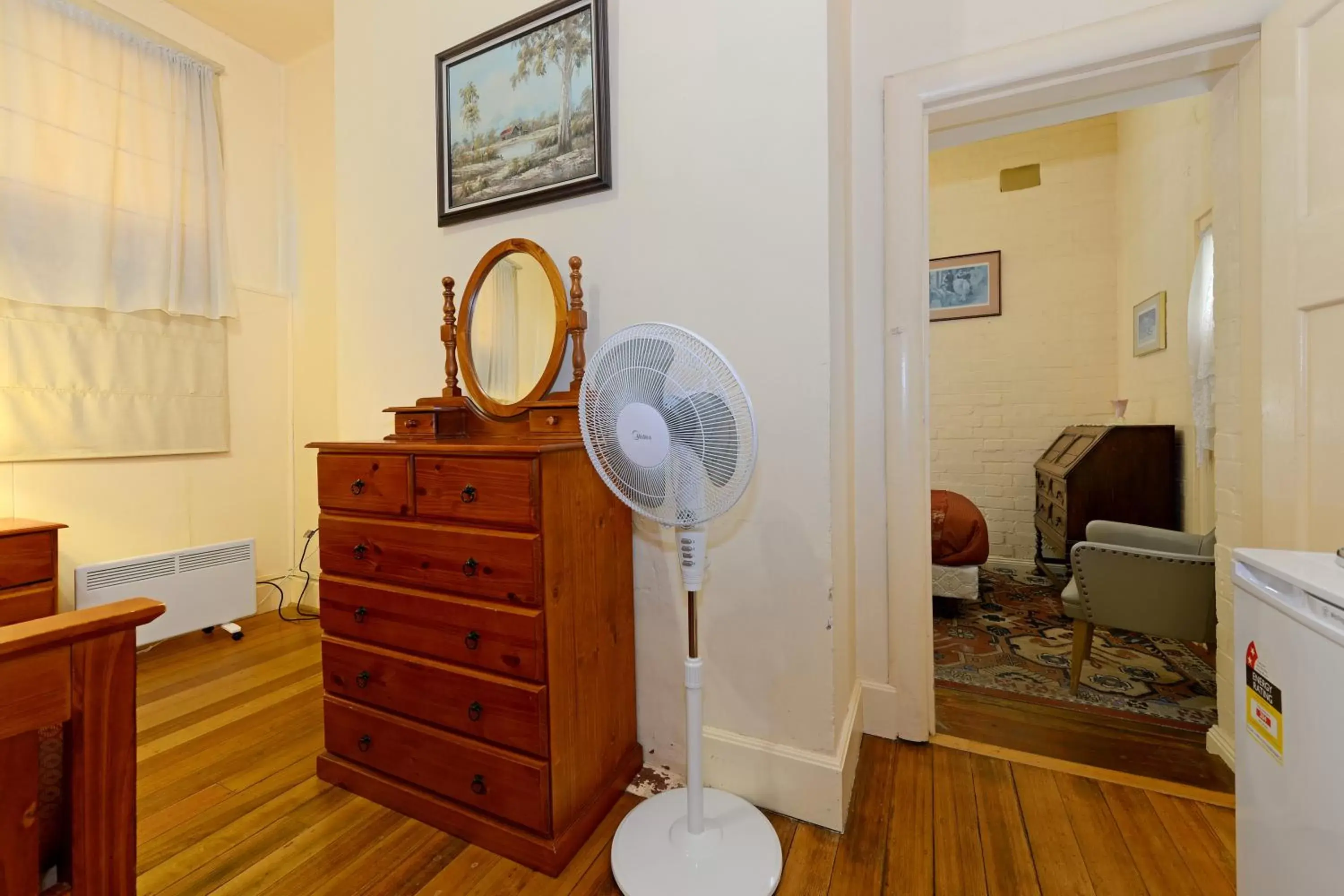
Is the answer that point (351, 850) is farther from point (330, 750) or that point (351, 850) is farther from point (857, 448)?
point (857, 448)

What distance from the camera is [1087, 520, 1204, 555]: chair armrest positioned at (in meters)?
2.12

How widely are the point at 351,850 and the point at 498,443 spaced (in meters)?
1.05

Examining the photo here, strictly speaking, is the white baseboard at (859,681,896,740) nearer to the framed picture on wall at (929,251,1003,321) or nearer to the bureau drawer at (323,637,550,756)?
the bureau drawer at (323,637,550,756)

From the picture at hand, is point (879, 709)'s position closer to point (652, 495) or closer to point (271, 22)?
point (652, 495)

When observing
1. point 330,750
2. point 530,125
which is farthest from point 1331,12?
point 330,750

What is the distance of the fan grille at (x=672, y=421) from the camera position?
1061mm

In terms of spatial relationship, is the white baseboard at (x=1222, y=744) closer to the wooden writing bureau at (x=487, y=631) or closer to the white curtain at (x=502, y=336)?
the wooden writing bureau at (x=487, y=631)

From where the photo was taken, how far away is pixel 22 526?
200cm

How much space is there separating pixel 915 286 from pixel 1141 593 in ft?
4.32

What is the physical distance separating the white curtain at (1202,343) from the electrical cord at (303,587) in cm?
442

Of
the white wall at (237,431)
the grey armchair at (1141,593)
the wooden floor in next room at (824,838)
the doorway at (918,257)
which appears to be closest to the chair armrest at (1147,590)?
the grey armchair at (1141,593)

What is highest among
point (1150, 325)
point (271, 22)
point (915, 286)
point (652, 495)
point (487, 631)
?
point (271, 22)

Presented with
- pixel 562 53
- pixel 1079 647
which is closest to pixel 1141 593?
pixel 1079 647

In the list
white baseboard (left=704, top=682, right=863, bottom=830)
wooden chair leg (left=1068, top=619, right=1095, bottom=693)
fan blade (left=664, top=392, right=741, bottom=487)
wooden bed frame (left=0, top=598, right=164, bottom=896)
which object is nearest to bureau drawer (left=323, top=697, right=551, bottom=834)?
white baseboard (left=704, top=682, right=863, bottom=830)
